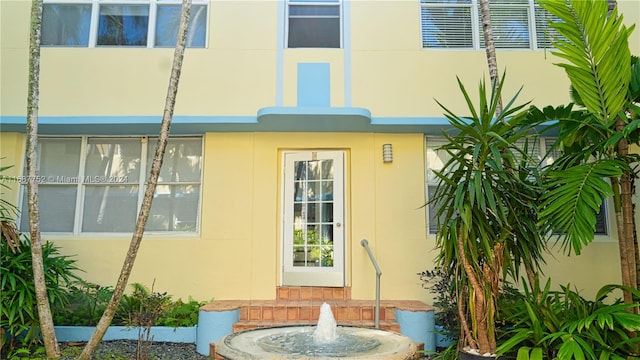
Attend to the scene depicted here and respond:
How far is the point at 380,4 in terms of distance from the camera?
6742 millimetres

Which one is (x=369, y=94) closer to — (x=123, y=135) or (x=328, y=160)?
(x=328, y=160)

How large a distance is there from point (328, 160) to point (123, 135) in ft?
10.3

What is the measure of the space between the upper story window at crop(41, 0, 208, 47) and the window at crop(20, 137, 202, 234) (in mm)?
1486

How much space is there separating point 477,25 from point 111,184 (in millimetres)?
6054

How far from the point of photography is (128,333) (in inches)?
218

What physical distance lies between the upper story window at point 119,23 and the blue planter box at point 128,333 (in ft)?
13.3

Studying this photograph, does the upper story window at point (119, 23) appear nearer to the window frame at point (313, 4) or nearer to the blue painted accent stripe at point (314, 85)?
the window frame at point (313, 4)

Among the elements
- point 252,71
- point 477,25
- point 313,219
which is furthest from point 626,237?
point 252,71

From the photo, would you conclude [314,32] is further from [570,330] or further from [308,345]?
[570,330]

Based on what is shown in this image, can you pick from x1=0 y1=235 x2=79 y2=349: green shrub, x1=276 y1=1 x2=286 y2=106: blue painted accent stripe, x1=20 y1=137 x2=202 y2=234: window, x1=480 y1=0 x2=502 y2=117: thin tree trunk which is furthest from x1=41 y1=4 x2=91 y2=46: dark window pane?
x1=480 y1=0 x2=502 y2=117: thin tree trunk

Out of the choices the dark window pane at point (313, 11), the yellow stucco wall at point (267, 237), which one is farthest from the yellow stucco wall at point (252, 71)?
the yellow stucco wall at point (267, 237)

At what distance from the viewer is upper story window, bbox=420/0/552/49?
22.2 feet

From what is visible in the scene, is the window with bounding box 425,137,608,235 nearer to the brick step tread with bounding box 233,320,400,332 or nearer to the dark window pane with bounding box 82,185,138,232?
the brick step tread with bounding box 233,320,400,332

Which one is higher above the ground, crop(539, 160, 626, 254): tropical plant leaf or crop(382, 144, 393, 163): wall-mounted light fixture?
crop(382, 144, 393, 163): wall-mounted light fixture
